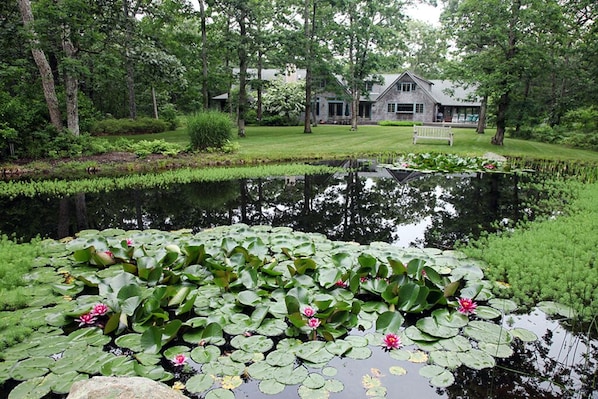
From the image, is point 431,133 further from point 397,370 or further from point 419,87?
point 419,87

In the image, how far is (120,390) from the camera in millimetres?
1817

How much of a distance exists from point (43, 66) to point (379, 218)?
10.3 m

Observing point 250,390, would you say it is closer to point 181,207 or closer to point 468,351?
point 468,351

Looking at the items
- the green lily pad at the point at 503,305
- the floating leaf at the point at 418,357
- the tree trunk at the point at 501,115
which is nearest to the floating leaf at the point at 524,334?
the green lily pad at the point at 503,305

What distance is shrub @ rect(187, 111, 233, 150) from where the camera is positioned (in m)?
12.5

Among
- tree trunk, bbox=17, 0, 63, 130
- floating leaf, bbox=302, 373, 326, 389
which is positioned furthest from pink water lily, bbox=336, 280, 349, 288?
tree trunk, bbox=17, 0, 63, 130

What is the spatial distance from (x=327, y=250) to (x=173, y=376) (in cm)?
253

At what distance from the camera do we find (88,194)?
25.4 ft

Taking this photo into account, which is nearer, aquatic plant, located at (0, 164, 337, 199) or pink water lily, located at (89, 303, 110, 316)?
pink water lily, located at (89, 303, 110, 316)

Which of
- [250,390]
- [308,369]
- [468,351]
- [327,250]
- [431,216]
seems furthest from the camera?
[431,216]

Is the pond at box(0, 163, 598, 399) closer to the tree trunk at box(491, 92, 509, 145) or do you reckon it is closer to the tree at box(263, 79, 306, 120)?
the tree trunk at box(491, 92, 509, 145)

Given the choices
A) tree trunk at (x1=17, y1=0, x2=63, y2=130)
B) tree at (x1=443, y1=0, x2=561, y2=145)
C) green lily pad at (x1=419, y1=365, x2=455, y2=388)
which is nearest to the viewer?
green lily pad at (x1=419, y1=365, x2=455, y2=388)

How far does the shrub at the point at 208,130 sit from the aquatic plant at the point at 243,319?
8.48 metres

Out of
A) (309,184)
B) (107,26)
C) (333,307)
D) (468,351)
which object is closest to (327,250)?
(333,307)
